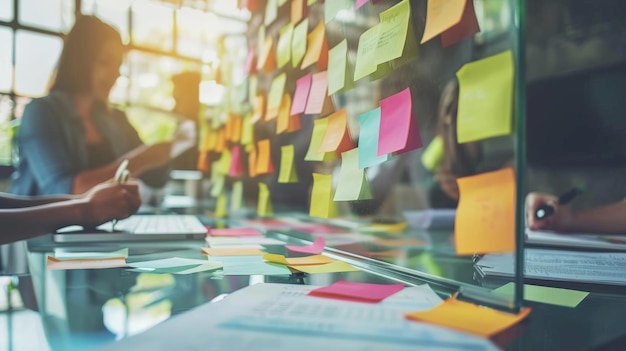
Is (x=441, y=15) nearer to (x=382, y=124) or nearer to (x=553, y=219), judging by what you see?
(x=382, y=124)

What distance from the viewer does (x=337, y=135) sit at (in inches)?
25.1

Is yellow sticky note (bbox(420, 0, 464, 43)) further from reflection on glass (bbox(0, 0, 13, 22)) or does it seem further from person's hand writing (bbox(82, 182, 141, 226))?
reflection on glass (bbox(0, 0, 13, 22))

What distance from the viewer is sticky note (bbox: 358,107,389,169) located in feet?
1.75

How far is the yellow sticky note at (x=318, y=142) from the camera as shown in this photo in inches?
26.9

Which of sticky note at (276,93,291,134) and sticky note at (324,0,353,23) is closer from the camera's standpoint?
sticky note at (324,0,353,23)

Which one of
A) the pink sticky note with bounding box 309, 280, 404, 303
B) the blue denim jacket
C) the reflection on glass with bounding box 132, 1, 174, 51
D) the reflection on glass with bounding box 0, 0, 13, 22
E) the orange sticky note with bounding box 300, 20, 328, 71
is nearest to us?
the pink sticky note with bounding box 309, 280, 404, 303

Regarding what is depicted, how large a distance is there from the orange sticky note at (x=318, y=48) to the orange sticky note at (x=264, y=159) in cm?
30

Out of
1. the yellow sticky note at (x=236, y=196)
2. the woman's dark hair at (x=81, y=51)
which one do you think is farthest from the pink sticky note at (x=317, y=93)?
the woman's dark hair at (x=81, y=51)

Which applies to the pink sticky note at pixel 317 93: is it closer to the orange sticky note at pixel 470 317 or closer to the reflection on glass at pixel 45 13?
the orange sticky note at pixel 470 317

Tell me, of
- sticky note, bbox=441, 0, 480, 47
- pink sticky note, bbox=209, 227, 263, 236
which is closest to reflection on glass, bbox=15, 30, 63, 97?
pink sticky note, bbox=209, 227, 263, 236

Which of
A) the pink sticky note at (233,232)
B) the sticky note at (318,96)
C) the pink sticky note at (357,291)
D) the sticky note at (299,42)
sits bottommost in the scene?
the pink sticky note at (357,291)

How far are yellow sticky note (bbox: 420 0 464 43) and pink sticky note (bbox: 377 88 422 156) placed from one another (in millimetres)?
76

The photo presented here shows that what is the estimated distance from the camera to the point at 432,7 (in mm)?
467

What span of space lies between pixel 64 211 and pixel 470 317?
2.47 ft
